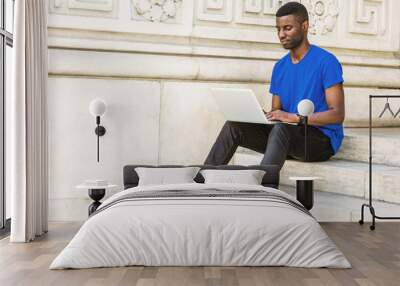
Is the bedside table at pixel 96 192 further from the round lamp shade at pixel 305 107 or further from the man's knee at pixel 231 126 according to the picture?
the round lamp shade at pixel 305 107

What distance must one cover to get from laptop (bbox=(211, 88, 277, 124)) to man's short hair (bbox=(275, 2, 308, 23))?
1.03 metres

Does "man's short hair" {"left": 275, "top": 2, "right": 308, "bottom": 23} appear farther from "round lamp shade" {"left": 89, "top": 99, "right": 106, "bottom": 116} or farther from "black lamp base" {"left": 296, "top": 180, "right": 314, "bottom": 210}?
"round lamp shade" {"left": 89, "top": 99, "right": 106, "bottom": 116}

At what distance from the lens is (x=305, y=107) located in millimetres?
5891

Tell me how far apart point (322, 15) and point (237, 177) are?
2.32m

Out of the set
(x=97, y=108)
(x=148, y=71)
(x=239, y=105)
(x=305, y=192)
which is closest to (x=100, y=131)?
(x=97, y=108)

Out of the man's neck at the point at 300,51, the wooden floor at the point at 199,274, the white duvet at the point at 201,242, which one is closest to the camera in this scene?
Result: the wooden floor at the point at 199,274

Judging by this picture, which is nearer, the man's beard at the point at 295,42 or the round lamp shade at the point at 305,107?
the round lamp shade at the point at 305,107

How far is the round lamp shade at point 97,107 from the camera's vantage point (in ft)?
20.1

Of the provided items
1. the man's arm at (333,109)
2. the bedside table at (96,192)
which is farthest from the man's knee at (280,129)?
the bedside table at (96,192)

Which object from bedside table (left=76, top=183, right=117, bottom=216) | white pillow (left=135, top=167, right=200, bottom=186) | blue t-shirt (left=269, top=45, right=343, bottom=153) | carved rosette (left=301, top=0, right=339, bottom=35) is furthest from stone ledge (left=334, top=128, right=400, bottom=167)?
bedside table (left=76, top=183, right=117, bottom=216)

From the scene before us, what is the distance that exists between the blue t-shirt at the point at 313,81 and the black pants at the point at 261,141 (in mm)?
126

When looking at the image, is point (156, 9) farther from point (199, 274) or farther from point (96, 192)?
point (199, 274)

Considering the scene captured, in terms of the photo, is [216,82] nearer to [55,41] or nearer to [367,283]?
[55,41]

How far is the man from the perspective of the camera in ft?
A: 19.9
